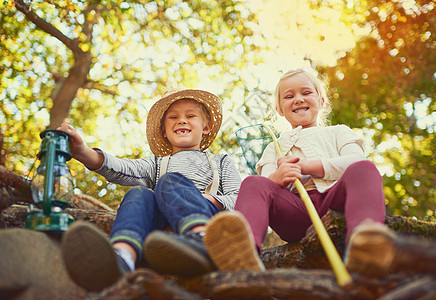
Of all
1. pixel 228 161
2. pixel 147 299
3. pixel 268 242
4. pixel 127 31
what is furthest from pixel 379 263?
pixel 127 31

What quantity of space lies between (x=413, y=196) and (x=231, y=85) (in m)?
3.93

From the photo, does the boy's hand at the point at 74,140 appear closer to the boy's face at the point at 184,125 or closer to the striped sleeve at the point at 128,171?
the striped sleeve at the point at 128,171

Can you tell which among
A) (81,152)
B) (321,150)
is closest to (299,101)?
(321,150)

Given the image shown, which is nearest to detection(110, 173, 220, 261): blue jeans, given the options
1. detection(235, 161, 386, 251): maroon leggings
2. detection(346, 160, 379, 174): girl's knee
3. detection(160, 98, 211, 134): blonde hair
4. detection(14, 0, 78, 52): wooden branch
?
detection(235, 161, 386, 251): maroon leggings

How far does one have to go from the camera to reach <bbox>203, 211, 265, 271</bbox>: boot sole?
1463mm

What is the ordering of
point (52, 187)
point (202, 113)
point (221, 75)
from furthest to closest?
1. point (221, 75)
2. point (202, 113)
3. point (52, 187)

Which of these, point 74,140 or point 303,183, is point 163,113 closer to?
point 74,140

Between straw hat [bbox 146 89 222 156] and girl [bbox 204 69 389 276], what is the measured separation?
57cm

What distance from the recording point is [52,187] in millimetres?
1941

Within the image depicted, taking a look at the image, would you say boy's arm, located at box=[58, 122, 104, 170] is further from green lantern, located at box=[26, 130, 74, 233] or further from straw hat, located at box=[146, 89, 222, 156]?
straw hat, located at box=[146, 89, 222, 156]

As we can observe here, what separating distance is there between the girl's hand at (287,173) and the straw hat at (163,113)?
1.17 metres

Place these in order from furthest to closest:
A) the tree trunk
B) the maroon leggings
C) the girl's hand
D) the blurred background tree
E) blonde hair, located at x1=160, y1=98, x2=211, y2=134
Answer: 1. the blurred background tree
2. blonde hair, located at x1=160, y1=98, x2=211, y2=134
3. the girl's hand
4. the maroon leggings
5. the tree trunk

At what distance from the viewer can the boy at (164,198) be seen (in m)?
1.48

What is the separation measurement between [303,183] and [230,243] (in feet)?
3.94
